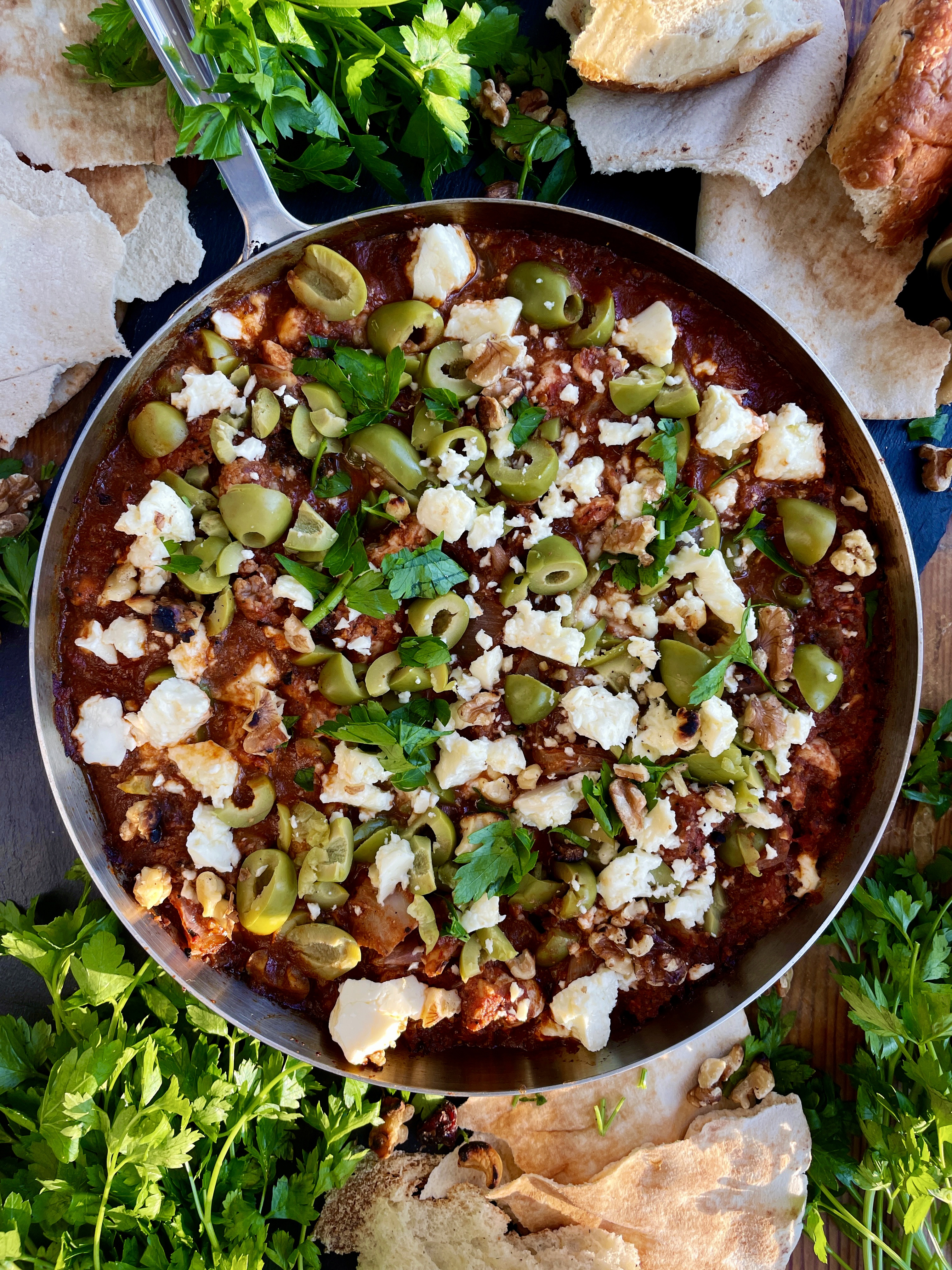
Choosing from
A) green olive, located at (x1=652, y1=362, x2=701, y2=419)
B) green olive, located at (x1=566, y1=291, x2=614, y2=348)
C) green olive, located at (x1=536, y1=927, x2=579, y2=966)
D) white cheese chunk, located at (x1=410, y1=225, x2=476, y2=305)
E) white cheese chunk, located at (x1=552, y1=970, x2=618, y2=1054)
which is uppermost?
white cheese chunk, located at (x1=410, y1=225, x2=476, y2=305)

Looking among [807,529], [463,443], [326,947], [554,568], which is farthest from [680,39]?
[326,947]

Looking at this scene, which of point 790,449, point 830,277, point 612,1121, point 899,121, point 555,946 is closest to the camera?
Answer: point 899,121

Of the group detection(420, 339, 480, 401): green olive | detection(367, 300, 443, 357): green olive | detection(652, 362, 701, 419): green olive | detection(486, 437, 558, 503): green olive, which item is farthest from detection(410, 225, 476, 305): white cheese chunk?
Answer: detection(652, 362, 701, 419): green olive

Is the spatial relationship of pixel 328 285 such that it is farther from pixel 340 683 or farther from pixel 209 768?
pixel 209 768

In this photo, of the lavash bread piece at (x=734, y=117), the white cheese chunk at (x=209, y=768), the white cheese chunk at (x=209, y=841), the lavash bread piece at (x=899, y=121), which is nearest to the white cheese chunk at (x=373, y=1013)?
the white cheese chunk at (x=209, y=841)

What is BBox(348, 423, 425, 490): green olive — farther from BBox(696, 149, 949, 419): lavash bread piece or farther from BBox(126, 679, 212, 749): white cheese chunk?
BBox(696, 149, 949, 419): lavash bread piece

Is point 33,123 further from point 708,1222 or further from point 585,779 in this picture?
point 708,1222

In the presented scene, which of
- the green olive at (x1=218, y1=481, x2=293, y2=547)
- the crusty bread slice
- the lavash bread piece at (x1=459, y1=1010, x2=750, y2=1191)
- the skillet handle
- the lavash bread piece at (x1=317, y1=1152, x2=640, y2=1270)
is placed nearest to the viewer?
the skillet handle
